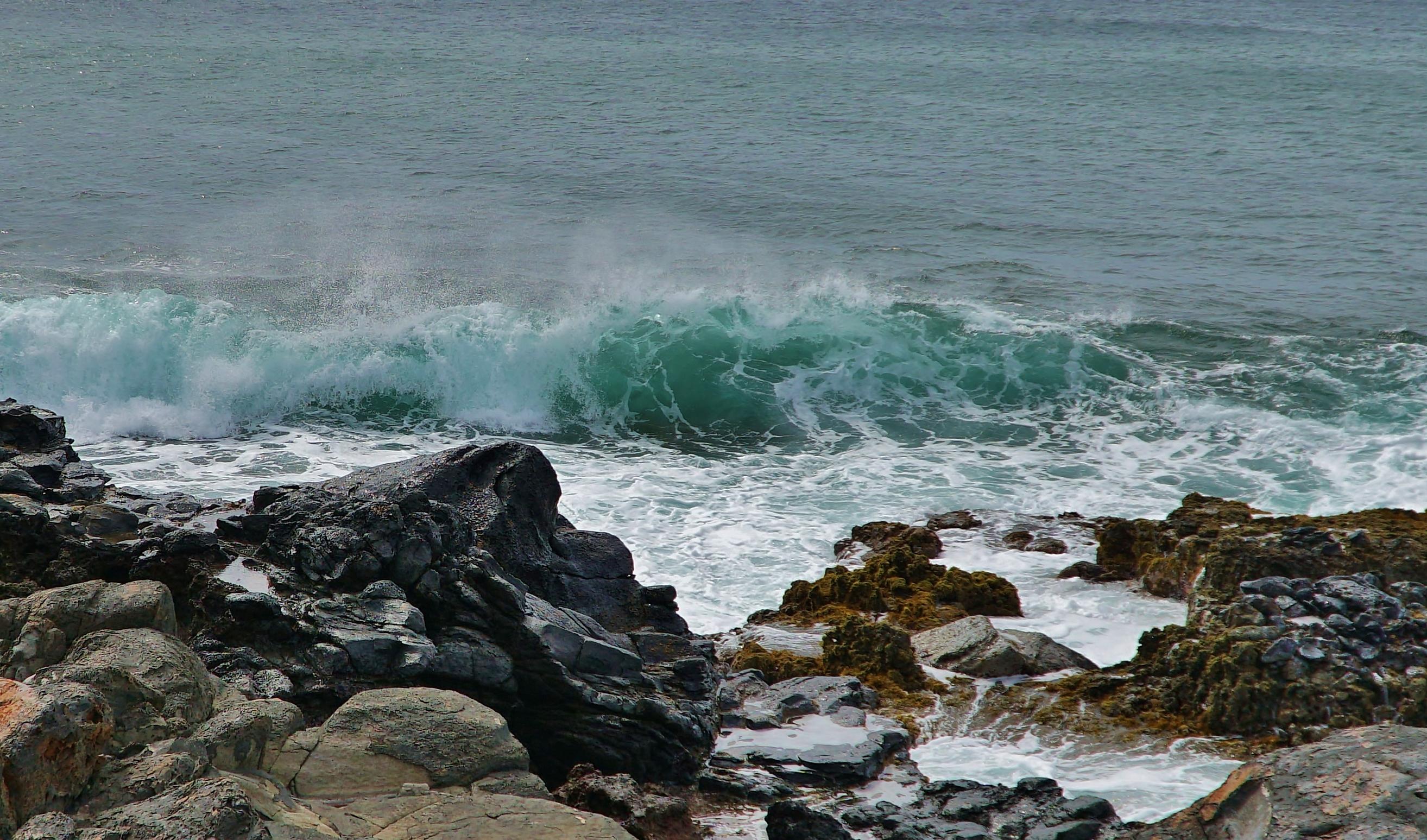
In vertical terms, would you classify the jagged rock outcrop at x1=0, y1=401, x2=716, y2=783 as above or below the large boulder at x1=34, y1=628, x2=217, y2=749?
below

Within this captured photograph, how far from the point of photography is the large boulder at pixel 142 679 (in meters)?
5.14

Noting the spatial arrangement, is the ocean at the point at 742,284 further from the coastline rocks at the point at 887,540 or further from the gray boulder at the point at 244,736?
the gray boulder at the point at 244,736

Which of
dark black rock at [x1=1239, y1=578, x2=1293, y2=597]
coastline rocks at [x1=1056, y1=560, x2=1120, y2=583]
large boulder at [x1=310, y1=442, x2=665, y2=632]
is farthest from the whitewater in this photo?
large boulder at [x1=310, y1=442, x2=665, y2=632]

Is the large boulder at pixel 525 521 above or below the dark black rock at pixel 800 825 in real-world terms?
above

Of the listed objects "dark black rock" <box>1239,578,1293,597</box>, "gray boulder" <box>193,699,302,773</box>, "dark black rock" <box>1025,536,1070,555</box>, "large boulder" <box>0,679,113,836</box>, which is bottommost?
"dark black rock" <box>1025,536,1070,555</box>

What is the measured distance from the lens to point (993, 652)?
945cm

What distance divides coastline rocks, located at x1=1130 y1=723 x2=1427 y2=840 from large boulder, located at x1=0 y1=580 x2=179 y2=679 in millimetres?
5068

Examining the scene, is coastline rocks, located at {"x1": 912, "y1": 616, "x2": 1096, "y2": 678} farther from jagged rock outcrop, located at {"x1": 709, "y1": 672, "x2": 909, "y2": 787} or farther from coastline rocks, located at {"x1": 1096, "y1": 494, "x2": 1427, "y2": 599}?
coastline rocks, located at {"x1": 1096, "y1": 494, "x2": 1427, "y2": 599}

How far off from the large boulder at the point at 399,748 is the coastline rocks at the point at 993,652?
435 cm

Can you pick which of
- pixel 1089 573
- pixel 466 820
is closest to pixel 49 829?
pixel 466 820

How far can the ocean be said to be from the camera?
15359mm

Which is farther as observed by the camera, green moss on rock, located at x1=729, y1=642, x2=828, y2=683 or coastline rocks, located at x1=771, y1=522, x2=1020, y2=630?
coastline rocks, located at x1=771, y1=522, x2=1020, y2=630

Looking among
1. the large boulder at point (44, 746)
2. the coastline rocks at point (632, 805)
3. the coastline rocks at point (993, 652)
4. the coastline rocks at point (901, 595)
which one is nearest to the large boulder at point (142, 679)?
the large boulder at point (44, 746)

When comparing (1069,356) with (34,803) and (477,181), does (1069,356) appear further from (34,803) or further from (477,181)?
(34,803)
